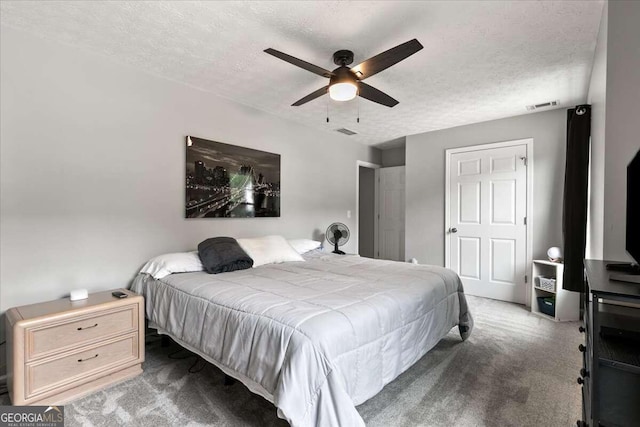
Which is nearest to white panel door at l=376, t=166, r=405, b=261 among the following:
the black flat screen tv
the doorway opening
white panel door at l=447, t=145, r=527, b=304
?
the doorway opening

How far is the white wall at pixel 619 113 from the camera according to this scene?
1616mm

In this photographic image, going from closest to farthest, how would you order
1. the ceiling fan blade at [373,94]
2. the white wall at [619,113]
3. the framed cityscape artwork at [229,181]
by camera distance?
the white wall at [619,113] → the ceiling fan blade at [373,94] → the framed cityscape artwork at [229,181]

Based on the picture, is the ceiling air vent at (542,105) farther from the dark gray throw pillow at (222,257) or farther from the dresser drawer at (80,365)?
the dresser drawer at (80,365)

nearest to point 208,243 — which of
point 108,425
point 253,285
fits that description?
point 253,285

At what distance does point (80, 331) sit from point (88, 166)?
126 centimetres

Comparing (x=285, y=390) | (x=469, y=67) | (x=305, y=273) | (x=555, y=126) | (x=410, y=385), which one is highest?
(x=469, y=67)

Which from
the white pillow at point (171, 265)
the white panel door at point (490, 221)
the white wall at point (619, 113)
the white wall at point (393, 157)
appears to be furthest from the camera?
the white wall at point (393, 157)

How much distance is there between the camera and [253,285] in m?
2.04

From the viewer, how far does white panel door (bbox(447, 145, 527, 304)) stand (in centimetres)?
378

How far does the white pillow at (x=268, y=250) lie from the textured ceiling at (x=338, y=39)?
5.12ft

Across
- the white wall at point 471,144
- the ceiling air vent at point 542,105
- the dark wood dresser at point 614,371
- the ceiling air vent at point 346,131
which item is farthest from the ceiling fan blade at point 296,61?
the white wall at point 471,144

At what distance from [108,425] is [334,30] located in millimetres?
2750

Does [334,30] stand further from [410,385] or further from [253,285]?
[410,385]

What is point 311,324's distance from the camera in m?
1.39
